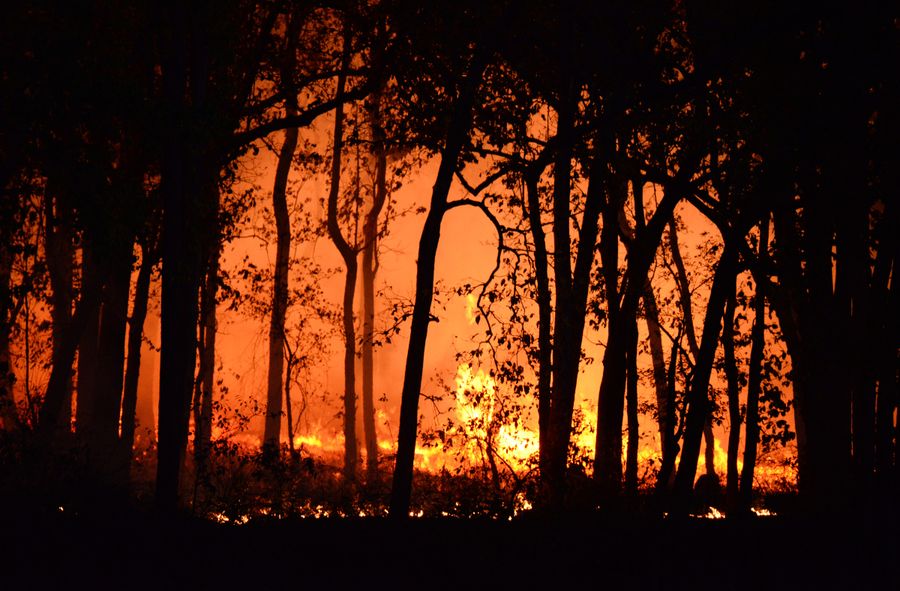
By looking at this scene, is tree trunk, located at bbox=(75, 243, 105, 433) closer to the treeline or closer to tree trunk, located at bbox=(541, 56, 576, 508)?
the treeline

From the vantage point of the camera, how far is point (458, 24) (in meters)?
12.8

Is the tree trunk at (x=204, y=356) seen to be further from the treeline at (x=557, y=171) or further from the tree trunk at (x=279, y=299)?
the tree trunk at (x=279, y=299)

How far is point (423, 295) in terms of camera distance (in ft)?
41.1

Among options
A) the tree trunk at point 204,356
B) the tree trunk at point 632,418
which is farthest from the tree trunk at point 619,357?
the tree trunk at point 204,356

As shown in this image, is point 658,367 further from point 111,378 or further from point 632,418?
point 111,378

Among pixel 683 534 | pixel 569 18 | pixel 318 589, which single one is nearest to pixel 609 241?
pixel 569 18

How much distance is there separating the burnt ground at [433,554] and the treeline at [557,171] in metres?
2.36

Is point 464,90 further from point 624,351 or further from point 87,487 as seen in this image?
point 87,487

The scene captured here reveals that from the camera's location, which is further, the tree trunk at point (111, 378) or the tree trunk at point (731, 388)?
the tree trunk at point (731, 388)

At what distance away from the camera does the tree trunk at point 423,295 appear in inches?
482

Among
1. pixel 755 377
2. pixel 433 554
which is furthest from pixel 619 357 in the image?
pixel 433 554

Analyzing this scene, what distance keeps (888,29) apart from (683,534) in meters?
7.65

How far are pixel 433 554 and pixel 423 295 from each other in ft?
16.0

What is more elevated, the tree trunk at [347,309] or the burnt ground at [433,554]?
the tree trunk at [347,309]
